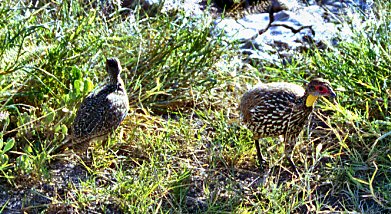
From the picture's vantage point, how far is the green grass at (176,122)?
14.6ft

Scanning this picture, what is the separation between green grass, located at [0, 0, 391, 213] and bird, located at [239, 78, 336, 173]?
219mm

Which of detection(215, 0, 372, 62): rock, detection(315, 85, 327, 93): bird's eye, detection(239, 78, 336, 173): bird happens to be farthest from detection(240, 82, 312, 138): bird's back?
detection(215, 0, 372, 62): rock

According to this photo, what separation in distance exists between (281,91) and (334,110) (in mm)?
601

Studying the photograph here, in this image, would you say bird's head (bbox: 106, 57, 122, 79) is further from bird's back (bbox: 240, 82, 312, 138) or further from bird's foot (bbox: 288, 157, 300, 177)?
bird's foot (bbox: 288, 157, 300, 177)

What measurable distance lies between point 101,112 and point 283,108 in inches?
45.4

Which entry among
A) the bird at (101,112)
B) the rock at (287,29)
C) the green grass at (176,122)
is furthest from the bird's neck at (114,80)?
the rock at (287,29)


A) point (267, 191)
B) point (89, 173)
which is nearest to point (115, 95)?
point (89, 173)

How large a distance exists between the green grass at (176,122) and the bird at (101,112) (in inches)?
5.3

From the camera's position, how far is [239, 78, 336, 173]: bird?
4625mm

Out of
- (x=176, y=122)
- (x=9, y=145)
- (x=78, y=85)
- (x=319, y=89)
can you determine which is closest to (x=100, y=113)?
(x=78, y=85)

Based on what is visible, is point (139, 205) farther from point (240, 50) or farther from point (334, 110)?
point (240, 50)

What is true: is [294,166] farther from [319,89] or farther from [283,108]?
[319,89]

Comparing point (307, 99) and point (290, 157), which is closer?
point (307, 99)

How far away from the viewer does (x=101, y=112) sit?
4582mm
